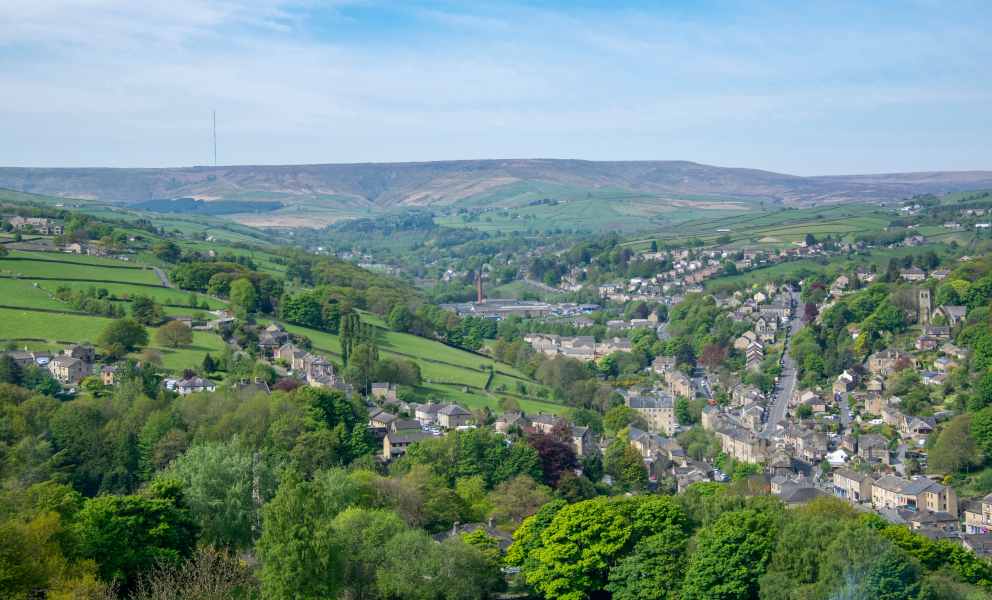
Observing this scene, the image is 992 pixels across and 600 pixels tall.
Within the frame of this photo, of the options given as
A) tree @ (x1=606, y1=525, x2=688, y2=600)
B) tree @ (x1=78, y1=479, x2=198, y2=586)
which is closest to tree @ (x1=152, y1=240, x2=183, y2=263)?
tree @ (x1=78, y1=479, x2=198, y2=586)

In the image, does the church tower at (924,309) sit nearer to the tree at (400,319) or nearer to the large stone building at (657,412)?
the large stone building at (657,412)

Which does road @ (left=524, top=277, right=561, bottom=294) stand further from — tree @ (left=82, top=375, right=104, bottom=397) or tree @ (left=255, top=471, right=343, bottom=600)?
tree @ (left=255, top=471, right=343, bottom=600)

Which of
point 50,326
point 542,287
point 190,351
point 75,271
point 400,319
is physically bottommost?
point 542,287

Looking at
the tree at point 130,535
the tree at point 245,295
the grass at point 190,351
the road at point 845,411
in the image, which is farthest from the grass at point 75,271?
the road at point 845,411

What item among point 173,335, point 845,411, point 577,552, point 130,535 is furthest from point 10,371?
point 845,411

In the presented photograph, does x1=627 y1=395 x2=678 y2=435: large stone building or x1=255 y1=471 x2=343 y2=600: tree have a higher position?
x1=255 y1=471 x2=343 y2=600: tree

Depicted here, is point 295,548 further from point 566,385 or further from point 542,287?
point 542,287
